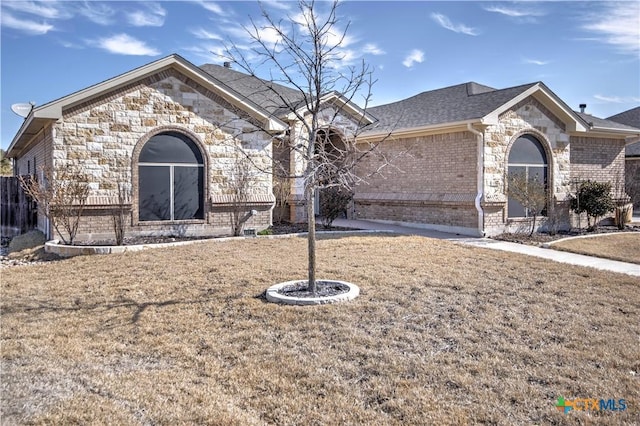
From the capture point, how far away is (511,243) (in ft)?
42.0

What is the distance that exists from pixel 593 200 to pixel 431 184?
210 inches

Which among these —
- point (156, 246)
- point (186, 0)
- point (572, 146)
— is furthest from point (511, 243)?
point (186, 0)

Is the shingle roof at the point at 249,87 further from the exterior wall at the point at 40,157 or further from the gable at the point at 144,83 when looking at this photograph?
the exterior wall at the point at 40,157

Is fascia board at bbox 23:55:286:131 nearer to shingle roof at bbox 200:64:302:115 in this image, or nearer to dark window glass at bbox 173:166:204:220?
dark window glass at bbox 173:166:204:220

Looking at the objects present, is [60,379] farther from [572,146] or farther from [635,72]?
[635,72]

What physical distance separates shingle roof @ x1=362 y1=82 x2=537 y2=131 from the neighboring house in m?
6.44

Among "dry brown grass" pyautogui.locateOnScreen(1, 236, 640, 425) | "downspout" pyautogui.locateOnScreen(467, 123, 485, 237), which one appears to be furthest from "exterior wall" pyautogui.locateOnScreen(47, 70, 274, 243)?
"downspout" pyautogui.locateOnScreen(467, 123, 485, 237)

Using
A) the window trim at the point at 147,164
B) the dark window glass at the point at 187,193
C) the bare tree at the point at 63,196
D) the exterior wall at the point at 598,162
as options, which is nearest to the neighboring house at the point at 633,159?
the exterior wall at the point at 598,162

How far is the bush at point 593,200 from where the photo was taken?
1523 centimetres

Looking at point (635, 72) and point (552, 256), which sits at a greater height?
point (635, 72)

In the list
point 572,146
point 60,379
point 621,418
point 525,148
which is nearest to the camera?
point 621,418

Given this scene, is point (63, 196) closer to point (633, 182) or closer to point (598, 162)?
point (598, 162)

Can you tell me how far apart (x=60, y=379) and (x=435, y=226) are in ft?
41.2

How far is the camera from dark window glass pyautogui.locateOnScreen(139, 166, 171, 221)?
40.0 feet
